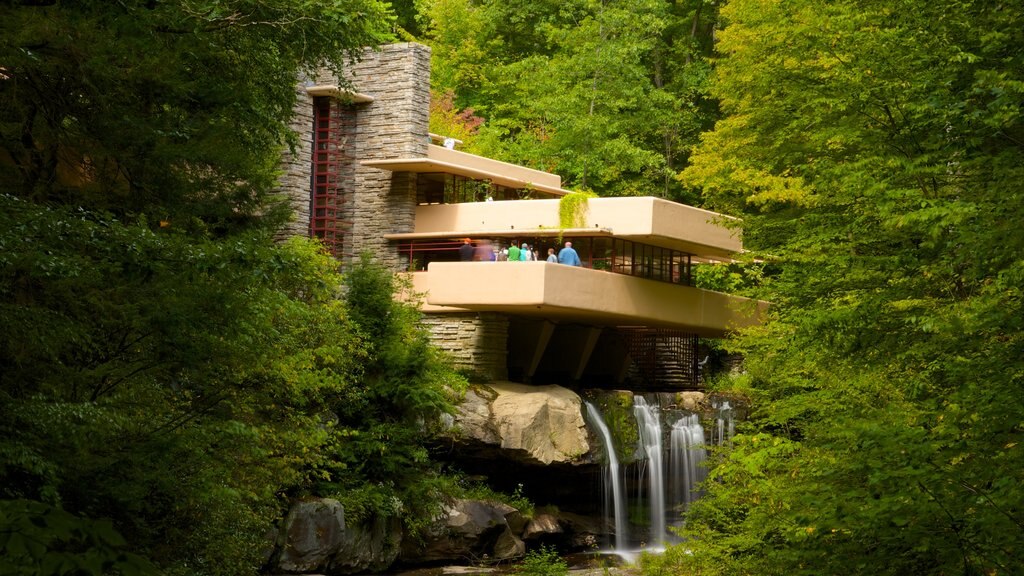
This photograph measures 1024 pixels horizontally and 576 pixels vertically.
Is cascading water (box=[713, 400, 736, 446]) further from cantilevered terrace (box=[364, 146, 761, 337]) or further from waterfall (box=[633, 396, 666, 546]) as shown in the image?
cantilevered terrace (box=[364, 146, 761, 337])

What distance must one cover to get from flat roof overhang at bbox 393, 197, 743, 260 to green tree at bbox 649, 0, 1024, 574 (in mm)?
10355

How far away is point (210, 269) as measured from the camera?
11.4 metres

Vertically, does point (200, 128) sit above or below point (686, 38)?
below

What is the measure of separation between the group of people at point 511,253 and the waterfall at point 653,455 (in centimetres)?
380

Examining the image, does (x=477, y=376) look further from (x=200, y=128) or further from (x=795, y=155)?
(x=200, y=128)

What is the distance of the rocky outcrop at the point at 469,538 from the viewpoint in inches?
927

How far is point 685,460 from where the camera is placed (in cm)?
2911

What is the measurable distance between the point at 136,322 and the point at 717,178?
53.4 feet

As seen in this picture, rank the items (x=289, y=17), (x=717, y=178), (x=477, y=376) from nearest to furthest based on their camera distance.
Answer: (x=289, y=17) → (x=717, y=178) → (x=477, y=376)

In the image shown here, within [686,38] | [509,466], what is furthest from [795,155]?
[686,38]

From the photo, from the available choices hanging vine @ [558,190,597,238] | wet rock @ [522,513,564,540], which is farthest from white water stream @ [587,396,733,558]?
hanging vine @ [558,190,597,238]

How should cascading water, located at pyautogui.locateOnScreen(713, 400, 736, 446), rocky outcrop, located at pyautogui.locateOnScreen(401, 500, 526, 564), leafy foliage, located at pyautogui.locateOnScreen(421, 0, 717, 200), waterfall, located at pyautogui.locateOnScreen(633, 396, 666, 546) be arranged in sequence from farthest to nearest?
leafy foliage, located at pyautogui.locateOnScreen(421, 0, 717, 200) → cascading water, located at pyautogui.locateOnScreen(713, 400, 736, 446) → waterfall, located at pyautogui.locateOnScreen(633, 396, 666, 546) → rocky outcrop, located at pyautogui.locateOnScreen(401, 500, 526, 564)

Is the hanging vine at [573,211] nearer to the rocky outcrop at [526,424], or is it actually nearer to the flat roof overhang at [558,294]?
the flat roof overhang at [558,294]

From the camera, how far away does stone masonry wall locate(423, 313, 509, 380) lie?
29.0 meters
